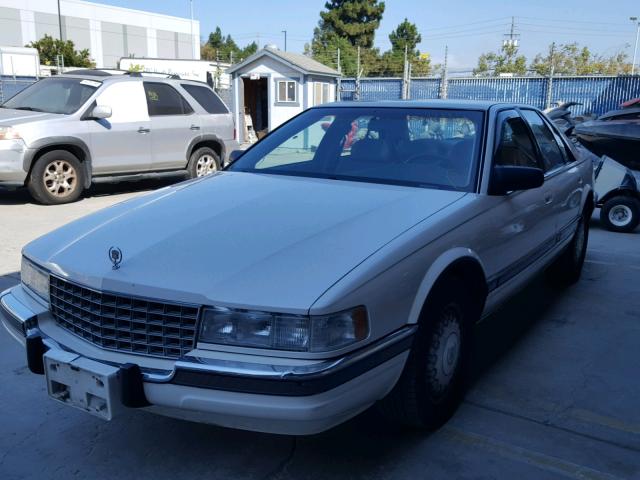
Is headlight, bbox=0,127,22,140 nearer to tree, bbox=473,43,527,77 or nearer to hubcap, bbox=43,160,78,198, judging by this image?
hubcap, bbox=43,160,78,198

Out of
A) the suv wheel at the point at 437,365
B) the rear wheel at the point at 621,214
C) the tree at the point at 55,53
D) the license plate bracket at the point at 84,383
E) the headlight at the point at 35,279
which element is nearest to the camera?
the license plate bracket at the point at 84,383

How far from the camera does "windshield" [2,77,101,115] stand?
9.18 meters

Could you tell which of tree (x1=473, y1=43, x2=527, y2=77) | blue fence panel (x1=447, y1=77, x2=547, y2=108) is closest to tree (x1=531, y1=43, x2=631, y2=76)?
tree (x1=473, y1=43, x2=527, y2=77)

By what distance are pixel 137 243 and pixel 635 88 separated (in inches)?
754

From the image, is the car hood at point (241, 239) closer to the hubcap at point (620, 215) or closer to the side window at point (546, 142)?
the side window at point (546, 142)

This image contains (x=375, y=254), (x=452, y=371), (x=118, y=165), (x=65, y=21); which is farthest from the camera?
(x=65, y=21)

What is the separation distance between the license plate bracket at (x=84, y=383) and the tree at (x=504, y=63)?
164ft

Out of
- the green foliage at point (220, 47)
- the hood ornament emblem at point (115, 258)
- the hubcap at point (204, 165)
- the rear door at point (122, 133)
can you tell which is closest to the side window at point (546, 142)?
the hood ornament emblem at point (115, 258)

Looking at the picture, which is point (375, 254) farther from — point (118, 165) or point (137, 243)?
point (118, 165)

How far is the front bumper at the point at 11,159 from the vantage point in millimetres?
8336

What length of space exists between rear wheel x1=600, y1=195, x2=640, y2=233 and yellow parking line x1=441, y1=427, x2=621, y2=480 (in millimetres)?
5780

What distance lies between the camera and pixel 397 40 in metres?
60.0

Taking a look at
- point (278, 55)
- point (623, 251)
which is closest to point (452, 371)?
point (623, 251)

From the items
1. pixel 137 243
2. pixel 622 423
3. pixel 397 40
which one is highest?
pixel 397 40
